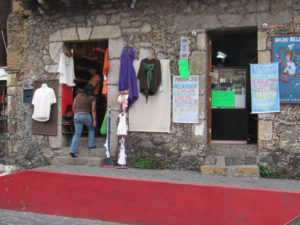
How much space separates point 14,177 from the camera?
629 cm

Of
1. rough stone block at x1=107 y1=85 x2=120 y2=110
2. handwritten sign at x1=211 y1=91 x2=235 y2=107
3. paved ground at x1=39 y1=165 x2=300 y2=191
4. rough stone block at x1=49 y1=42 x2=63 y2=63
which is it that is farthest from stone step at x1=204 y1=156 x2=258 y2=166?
rough stone block at x1=49 y1=42 x2=63 y2=63

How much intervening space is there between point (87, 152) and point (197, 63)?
123 inches

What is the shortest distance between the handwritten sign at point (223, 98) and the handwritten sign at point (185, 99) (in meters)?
0.52

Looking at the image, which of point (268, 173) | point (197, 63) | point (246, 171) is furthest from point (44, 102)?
point (268, 173)

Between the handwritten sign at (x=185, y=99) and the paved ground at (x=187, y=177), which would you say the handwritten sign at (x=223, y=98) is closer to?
the handwritten sign at (x=185, y=99)

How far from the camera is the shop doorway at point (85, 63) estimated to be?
26.1 feet

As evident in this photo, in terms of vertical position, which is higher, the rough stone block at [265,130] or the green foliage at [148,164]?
the rough stone block at [265,130]

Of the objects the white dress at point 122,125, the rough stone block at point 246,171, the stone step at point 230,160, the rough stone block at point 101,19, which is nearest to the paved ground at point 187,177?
the rough stone block at point 246,171

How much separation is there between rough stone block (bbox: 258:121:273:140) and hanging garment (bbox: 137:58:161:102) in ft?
7.14

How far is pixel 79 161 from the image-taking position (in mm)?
7258

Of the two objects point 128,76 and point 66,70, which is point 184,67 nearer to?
point 128,76

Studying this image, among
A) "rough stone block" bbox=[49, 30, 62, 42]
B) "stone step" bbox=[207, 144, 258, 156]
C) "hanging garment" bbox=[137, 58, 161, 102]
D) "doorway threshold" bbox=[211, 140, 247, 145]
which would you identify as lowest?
"stone step" bbox=[207, 144, 258, 156]

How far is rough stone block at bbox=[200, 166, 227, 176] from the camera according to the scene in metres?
6.11

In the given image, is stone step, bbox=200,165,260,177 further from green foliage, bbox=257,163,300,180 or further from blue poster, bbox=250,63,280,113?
blue poster, bbox=250,63,280,113
